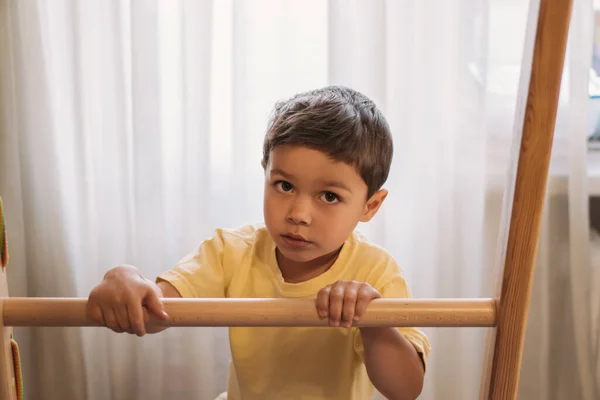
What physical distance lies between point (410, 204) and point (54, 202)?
0.64 meters

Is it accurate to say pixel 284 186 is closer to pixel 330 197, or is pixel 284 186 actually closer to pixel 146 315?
pixel 330 197

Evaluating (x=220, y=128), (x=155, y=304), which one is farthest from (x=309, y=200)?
(x=220, y=128)

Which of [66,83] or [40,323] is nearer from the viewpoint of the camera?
[40,323]

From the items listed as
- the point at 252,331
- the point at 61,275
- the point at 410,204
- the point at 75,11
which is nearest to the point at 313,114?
the point at 252,331

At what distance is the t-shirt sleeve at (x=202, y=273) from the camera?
3.31 feet

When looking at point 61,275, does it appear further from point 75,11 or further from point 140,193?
point 75,11

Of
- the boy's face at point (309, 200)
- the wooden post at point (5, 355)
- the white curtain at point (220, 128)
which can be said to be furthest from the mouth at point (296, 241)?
the white curtain at point (220, 128)

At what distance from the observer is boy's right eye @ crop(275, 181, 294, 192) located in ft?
3.13

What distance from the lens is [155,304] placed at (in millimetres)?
814

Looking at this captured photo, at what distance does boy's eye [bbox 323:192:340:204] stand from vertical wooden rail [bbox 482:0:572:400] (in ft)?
0.71

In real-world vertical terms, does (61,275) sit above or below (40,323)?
below

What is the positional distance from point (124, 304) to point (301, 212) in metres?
0.23

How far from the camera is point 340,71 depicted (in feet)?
4.30

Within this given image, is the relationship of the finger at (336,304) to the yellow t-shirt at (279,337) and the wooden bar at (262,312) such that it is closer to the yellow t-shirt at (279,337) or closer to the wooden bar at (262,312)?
the wooden bar at (262,312)
